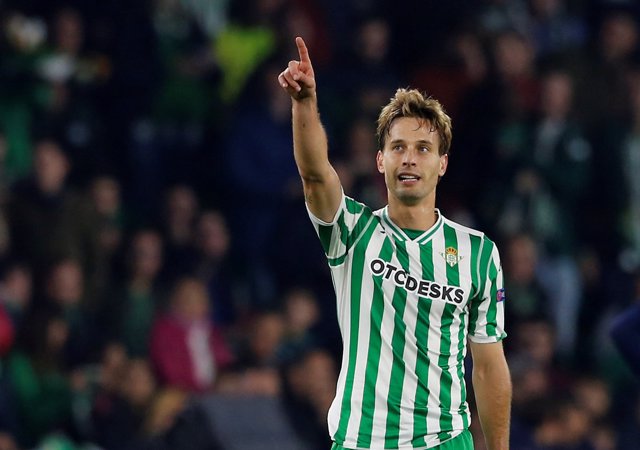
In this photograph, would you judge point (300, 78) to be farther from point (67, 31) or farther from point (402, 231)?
point (67, 31)

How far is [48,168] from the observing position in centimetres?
948

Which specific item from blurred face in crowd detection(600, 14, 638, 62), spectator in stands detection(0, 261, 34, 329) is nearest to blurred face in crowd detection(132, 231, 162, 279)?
spectator in stands detection(0, 261, 34, 329)

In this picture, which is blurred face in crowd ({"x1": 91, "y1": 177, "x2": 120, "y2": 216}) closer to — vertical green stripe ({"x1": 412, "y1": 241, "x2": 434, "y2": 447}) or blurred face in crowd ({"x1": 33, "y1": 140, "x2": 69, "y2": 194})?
blurred face in crowd ({"x1": 33, "y1": 140, "x2": 69, "y2": 194})

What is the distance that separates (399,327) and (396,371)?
0.14 m

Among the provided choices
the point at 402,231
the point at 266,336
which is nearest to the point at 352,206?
the point at 402,231

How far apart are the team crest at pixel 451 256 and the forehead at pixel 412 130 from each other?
0.37 metres

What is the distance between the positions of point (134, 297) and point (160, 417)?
940mm

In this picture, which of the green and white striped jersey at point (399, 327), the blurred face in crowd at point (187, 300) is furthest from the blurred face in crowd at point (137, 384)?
the green and white striped jersey at point (399, 327)

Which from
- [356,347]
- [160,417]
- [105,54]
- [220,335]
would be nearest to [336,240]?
[356,347]

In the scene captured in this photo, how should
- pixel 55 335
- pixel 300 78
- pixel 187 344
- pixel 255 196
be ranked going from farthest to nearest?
pixel 255 196 → pixel 187 344 → pixel 55 335 → pixel 300 78

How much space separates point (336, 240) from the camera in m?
4.95

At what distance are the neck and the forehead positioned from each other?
0.22 metres

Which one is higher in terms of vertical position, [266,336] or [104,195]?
[104,195]

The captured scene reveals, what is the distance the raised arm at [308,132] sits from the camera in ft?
15.4
